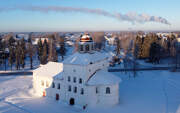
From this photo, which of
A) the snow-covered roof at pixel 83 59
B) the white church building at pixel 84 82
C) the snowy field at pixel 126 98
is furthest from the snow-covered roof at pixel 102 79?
the snowy field at pixel 126 98

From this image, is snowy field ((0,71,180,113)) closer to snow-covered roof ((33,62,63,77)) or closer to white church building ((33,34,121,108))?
white church building ((33,34,121,108))

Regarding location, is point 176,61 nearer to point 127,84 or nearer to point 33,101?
point 127,84

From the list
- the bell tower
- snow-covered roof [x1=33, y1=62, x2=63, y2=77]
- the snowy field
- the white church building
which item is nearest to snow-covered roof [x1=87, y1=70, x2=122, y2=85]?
the white church building

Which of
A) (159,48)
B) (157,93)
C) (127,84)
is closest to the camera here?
(157,93)

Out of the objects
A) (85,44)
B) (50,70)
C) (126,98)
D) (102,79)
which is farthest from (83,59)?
(126,98)

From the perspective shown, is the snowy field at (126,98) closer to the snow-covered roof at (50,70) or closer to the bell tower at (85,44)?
the snow-covered roof at (50,70)

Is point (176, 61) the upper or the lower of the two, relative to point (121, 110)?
upper

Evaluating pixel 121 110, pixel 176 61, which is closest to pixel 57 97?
pixel 121 110
